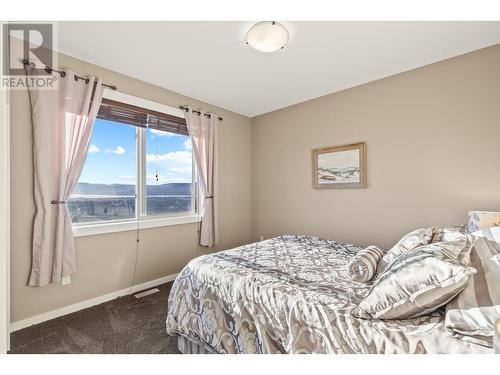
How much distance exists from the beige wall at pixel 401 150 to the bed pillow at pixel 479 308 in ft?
4.95

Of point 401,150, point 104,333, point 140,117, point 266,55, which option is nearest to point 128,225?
point 104,333

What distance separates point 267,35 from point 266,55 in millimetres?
438

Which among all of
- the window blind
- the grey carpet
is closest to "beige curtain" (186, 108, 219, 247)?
the window blind

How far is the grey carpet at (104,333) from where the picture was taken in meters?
1.76

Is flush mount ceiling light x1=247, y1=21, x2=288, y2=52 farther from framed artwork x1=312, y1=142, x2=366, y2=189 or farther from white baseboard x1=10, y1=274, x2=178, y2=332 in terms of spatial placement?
white baseboard x1=10, y1=274, x2=178, y2=332

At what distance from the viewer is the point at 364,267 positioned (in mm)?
1571

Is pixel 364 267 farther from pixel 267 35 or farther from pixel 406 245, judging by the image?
pixel 267 35

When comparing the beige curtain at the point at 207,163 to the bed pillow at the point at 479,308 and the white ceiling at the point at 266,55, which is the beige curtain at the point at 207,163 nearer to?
the white ceiling at the point at 266,55

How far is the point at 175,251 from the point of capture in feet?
10.2

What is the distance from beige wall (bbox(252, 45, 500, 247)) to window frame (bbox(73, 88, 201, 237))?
155 centimetres

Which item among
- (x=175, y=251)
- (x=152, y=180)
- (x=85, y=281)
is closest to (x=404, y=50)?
(x=152, y=180)

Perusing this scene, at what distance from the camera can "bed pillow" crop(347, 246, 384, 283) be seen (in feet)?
5.06
